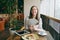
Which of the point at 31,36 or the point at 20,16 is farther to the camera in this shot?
the point at 20,16

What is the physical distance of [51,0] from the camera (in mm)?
5070

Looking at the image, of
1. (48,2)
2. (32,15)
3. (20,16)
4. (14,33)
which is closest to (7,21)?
(20,16)

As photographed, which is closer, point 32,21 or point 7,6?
point 32,21

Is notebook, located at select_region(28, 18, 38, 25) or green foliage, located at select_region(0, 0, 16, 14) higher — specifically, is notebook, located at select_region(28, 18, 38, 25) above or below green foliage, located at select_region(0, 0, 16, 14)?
below

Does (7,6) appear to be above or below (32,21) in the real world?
above

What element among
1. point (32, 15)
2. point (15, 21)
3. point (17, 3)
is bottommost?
point (15, 21)

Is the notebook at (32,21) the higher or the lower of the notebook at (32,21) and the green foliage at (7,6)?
the lower

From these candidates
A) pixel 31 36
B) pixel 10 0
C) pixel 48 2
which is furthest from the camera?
pixel 48 2

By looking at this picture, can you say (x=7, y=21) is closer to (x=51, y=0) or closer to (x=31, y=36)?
(x=51, y=0)

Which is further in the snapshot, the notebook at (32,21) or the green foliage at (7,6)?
the green foliage at (7,6)

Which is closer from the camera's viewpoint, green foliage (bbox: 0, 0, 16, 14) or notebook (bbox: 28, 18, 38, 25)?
notebook (bbox: 28, 18, 38, 25)

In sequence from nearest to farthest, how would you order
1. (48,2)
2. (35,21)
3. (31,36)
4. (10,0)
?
(31,36), (35,21), (10,0), (48,2)

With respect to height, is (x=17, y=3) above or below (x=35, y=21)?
above

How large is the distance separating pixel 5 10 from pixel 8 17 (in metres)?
0.28
